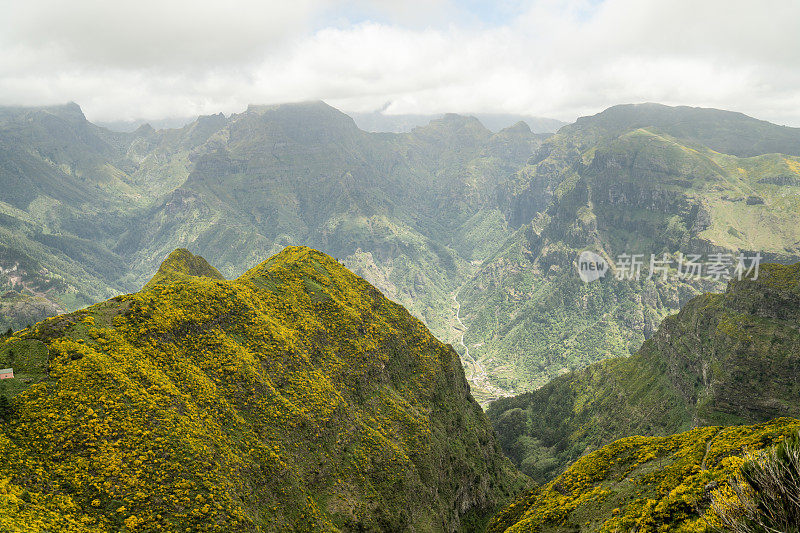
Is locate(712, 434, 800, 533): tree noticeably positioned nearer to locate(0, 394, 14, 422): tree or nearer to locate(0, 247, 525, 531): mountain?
locate(0, 247, 525, 531): mountain

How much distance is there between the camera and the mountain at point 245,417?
196ft

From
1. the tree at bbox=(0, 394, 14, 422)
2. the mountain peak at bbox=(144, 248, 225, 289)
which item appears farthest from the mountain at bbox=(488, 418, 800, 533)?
the mountain peak at bbox=(144, 248, 225, 289)

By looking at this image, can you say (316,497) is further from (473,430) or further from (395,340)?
(473,430)

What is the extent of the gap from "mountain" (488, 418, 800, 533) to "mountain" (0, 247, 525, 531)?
32437 millimetres

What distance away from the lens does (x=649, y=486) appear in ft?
240

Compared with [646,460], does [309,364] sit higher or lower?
higher

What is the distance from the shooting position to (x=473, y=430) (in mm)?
149750

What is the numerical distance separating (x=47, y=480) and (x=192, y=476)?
1860 cm

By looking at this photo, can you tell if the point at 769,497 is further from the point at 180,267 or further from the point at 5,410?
the point at 180,267

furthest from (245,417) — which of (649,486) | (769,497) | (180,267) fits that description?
(180,267)

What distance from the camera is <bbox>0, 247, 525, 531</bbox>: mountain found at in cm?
5966

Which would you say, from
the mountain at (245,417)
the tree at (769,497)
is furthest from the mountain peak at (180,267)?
the tree at (769,497)

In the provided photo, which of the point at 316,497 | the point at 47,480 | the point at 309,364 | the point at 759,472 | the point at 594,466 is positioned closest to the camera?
the point at 759,472

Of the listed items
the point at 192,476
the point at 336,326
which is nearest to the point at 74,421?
the point at 192,476
